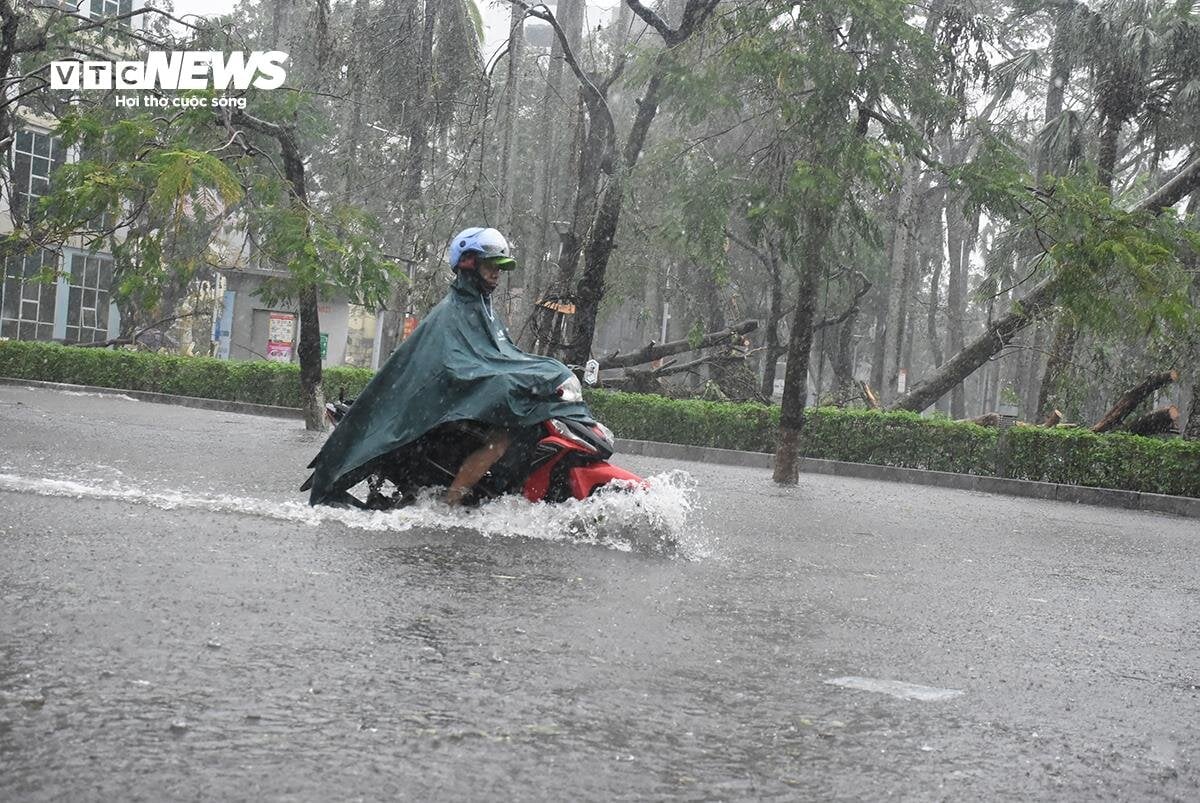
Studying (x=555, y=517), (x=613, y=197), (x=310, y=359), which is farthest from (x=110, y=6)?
(x=555, y=517)

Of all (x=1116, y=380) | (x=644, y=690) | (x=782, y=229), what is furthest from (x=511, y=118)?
(x=644, y=690)

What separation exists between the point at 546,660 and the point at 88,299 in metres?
46.1

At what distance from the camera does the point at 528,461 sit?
795 centimetres

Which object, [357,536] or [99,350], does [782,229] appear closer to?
[357,536]

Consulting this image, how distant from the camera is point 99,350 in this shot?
1189 inches

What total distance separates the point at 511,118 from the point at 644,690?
20.4m

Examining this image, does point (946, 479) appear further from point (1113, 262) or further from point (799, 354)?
point (1113, 262)

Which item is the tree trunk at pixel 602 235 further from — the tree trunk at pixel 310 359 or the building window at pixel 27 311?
the building window at pixel 27 311

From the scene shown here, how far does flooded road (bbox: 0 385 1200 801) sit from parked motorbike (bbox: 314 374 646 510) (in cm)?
14

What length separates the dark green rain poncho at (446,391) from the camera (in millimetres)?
7609

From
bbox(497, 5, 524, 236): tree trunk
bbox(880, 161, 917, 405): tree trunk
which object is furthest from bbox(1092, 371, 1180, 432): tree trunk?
bbox(880, 161, 917, 405): tree trunk

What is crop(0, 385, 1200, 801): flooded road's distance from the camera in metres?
3.42

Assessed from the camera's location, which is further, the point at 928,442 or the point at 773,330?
the point at 773,330

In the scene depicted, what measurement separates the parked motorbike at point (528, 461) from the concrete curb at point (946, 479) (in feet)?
43.7
